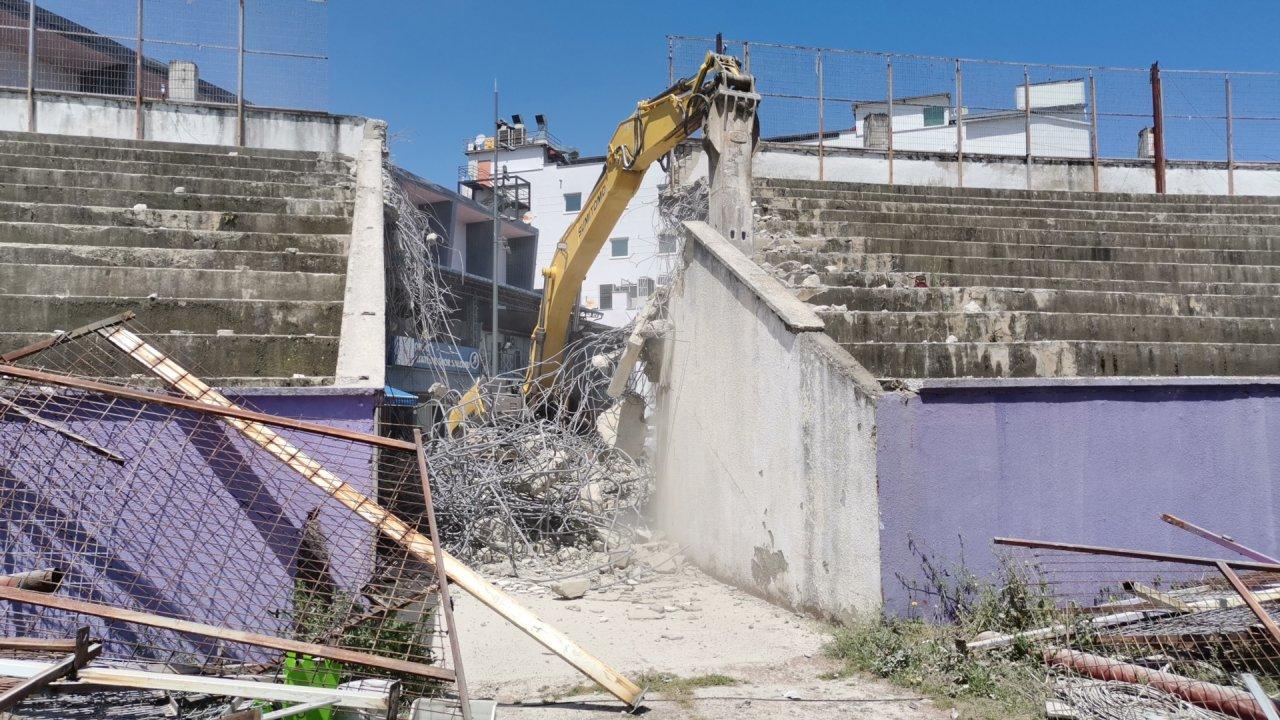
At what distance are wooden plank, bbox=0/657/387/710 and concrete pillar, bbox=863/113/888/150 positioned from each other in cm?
1488

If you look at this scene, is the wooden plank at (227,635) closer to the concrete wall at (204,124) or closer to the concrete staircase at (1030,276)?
the concrete staircase at (1030,276)

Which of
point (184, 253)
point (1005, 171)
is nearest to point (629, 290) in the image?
point (1005, 171)

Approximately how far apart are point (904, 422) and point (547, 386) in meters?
6.18

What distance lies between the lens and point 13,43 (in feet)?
40.8

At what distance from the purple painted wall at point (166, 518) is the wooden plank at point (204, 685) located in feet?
2.86

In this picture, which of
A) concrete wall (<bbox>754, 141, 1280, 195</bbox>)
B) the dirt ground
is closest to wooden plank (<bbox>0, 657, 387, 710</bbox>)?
the dirt ground

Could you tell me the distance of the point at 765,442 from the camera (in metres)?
6.27

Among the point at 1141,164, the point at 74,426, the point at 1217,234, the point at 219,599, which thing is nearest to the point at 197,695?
the point at 219,599

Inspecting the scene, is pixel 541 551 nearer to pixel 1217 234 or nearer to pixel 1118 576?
pixel 1118 576

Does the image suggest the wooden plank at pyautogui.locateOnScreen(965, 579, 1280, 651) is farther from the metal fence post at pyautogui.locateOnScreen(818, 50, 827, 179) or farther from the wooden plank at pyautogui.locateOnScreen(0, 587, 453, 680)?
the metal fence post at pyautogui.locateOnScreen(818, 50, 827, 179)

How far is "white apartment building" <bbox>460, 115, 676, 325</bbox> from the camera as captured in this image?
109ft

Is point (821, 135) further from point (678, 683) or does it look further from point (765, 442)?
point (678, 683)

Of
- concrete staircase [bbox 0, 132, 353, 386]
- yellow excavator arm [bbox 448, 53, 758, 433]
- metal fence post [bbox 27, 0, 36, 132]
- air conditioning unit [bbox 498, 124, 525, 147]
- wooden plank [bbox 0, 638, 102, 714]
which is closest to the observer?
wooden plank [bbox 0, 638, 102, 714]

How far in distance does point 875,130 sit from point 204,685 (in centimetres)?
1586
